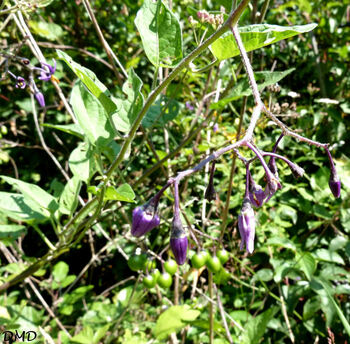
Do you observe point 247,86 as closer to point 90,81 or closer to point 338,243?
point 90,81

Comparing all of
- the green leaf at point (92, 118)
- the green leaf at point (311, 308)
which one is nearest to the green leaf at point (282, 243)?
the green leaf at point (311, 308)

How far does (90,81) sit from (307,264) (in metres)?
1.30

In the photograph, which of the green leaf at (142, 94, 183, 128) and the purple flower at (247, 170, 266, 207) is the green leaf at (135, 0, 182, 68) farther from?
the green leaf at (142, 94, 183, 128)

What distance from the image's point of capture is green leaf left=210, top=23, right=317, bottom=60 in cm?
58

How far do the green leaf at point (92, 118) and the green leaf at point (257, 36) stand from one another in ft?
1.23

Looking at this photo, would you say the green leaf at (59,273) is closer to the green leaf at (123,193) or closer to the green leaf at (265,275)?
the green leaf at (265,275)

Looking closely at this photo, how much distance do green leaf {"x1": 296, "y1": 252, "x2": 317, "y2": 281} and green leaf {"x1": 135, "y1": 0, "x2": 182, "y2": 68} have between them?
1173 millimetres

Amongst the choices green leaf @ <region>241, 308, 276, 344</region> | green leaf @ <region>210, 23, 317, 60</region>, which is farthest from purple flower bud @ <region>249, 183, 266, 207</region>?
green leaf @ <region>241, 308, 276, 344</region>

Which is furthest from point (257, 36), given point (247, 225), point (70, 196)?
point (70, 196)

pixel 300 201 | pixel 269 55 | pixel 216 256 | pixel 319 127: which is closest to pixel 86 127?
pixel 216 256

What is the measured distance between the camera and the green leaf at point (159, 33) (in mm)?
756

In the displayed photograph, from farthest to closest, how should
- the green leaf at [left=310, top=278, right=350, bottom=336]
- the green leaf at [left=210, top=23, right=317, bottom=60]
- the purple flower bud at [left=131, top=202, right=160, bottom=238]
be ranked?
the green leaf at [left=310, top=278, right=350, bottom=336] < the purple flower bud at [left=131, top=202, right=160, bottom=238] < the green leaf at [left=210, top=23, right=317, bottom=60]

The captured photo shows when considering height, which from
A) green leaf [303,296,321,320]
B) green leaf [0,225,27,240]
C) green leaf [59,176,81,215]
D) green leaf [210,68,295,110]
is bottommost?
green leaf [303,296,321,320]

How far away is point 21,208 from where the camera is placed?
3.67ft
